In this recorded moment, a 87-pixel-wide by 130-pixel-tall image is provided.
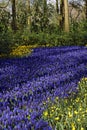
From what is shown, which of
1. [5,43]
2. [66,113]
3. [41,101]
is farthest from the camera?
[5,43]

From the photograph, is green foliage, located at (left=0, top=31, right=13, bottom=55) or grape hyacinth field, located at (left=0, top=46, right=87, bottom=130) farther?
green foliage, located at (left=0, top=31, right=13, bottom=55)

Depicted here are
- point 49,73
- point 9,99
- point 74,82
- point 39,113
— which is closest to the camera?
point 39,113

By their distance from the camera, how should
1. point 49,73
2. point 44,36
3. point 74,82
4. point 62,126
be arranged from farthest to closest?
point 44,36 < point 49,73 < point 74,82 < point 62,126

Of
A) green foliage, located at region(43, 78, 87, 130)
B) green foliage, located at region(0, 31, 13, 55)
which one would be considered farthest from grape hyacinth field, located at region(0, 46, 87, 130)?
green foliage, located at region(0, 31, 13, 55)

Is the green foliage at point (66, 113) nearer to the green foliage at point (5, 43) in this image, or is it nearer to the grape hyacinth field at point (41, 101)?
the grape hyacinth field at point (41, 101)

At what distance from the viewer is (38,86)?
313 inches

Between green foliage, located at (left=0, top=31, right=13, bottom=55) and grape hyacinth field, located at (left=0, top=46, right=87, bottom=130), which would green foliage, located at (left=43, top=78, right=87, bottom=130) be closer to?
grape hyacinth field, located at (left=0, top=46, right=87, bottom=130)

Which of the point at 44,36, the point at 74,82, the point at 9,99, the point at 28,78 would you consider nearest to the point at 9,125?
the point at 9,99

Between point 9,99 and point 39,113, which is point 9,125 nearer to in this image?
point 39,113

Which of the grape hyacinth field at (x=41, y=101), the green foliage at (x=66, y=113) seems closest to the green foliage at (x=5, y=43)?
the grape hyacinth field at (x=41, y=101)

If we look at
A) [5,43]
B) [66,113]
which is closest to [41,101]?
[66,113]

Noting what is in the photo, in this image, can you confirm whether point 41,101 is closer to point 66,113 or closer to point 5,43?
point 66,113

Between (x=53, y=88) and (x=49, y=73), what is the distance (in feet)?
7.37

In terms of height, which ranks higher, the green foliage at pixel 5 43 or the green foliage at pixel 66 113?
the green foliage at pixel 66 113
